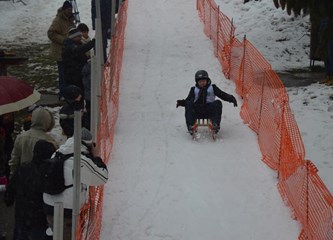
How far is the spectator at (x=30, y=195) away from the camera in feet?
19.3

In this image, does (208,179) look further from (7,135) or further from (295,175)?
(7,135)

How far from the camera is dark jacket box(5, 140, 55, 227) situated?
19.3 feet

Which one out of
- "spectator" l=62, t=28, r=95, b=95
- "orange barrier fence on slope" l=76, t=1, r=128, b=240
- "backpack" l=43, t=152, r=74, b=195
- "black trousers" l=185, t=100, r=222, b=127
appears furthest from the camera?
"spectator" l=62, t=28, r=95, b=95

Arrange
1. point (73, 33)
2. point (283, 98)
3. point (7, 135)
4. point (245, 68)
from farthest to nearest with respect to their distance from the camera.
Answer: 1. point (245, 68)
2. point (73, 33)
3. point (283, 98)
4. point (7, 135)

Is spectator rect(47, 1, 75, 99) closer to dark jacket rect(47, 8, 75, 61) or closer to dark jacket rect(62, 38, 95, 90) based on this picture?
dark jacket rect(47, 8, 75, 61)

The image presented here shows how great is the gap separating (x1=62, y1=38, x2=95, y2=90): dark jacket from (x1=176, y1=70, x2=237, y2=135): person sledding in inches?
64.4

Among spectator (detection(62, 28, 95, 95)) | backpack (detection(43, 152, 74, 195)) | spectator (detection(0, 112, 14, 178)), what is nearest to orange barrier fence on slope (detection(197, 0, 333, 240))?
backpack (detection(43, 152, 74, 195))

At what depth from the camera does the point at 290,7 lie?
23.5ft

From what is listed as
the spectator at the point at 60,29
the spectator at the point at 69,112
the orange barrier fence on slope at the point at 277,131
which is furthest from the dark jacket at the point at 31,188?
the spectator at the point at 60,29

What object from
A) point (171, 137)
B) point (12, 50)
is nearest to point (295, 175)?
point (171, 137)

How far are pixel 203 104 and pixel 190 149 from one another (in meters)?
0.77

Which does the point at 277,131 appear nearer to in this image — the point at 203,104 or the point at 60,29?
the point at 203,104

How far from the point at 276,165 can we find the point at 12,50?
9.35 metres

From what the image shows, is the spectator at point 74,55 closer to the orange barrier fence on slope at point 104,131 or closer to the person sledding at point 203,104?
the orange barrier fence on slope at point 104,131
